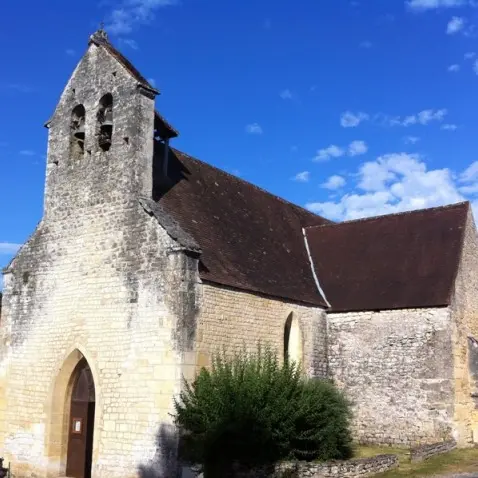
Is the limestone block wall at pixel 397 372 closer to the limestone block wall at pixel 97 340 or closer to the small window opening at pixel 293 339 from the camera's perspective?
the small window opening at pixel 293 339

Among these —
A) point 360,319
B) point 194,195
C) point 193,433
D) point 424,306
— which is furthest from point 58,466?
point 424,306

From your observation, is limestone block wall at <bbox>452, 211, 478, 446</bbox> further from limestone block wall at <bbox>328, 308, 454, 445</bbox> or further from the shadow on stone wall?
the shadow on stone wall

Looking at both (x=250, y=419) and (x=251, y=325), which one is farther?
(x=251, y=325)

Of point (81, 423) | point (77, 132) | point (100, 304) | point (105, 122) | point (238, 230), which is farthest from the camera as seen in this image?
point (238, 230)

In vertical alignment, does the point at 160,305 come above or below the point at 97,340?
above

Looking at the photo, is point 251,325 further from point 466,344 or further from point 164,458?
point 466,344

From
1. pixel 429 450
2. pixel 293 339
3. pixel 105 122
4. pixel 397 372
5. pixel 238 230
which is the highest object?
pixel 105 122

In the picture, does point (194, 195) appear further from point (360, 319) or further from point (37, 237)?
point (360, 319)

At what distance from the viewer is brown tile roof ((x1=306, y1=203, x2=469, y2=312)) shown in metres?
18.4

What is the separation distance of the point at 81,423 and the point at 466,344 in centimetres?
1131

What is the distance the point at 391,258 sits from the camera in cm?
2022

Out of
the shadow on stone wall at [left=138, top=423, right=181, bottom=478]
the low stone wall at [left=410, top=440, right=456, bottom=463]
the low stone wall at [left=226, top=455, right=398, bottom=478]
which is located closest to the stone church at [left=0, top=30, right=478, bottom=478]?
the shadow on stone wall at [left=138, top=423, right=181, bottom=478]

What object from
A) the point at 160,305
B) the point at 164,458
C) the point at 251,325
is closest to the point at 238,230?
the point at 251,325

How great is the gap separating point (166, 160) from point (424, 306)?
8553 mm
